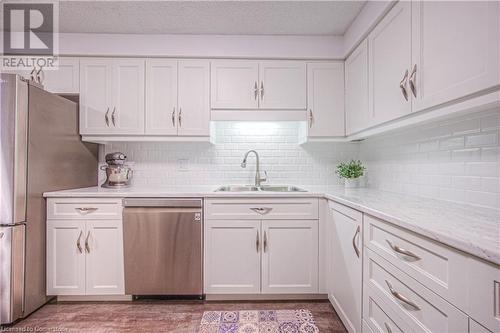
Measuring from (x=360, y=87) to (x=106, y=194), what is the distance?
234 centimetres

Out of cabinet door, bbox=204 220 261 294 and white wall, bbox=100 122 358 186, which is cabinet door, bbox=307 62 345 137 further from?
cabinet door, bbox=204 220 261 294

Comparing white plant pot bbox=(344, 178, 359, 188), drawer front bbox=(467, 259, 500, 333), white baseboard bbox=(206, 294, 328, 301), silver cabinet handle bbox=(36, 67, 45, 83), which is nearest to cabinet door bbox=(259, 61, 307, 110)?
white plant pot bbox=(344, 178, 359, 188)

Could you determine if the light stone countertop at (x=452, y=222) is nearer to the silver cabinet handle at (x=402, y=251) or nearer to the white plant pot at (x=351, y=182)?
the silver cabinet handle at (x=402, y=251)

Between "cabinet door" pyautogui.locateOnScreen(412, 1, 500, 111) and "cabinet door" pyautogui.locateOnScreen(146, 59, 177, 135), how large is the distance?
6.51 feet

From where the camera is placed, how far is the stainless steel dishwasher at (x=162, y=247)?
2.08 m

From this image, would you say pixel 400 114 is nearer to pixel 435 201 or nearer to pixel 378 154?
pixel 435 201

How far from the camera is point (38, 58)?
96.3 inches

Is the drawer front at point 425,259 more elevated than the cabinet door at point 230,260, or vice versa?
the drawer front at point 425,259

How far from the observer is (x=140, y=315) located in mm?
1973

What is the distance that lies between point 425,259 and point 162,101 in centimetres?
237

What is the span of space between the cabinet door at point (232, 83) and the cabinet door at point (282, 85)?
0.08 metres

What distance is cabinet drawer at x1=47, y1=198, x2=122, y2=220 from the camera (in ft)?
6.84

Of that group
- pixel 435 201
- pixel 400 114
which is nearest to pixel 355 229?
pixel 435 201

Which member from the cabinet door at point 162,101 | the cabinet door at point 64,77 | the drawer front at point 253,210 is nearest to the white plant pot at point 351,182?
the drawer front at point 253,210
